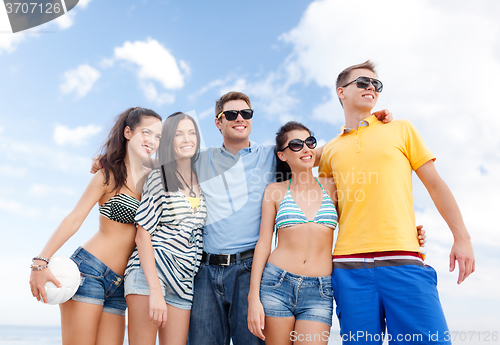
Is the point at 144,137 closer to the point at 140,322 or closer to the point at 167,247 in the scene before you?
the point at 167,247

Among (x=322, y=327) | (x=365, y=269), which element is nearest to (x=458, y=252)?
(x=365, y=269)

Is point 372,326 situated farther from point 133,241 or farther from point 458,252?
point 133,241

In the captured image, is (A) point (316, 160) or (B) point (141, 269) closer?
(B) point (141, 269)

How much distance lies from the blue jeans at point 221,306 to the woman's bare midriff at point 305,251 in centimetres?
46

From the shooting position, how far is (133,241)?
375 centimetres

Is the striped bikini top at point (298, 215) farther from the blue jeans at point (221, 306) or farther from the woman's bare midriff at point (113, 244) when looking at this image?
the woman's bare midriff at point (113, 244)

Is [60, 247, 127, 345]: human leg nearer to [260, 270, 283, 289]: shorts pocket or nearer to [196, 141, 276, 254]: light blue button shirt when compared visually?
[196, 141, 276, 254]: light blue button shirt

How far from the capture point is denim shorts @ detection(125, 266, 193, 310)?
337 cm

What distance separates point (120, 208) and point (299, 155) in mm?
2088

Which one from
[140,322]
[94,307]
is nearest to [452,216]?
[140,322]

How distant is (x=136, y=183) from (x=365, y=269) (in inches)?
105

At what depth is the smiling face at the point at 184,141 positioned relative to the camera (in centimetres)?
392

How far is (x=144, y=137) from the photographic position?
13.0 feet

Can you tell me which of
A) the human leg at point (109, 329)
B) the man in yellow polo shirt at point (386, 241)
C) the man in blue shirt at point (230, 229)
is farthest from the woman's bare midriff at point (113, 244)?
the man in yellow polo shirt at point (386, 241)
